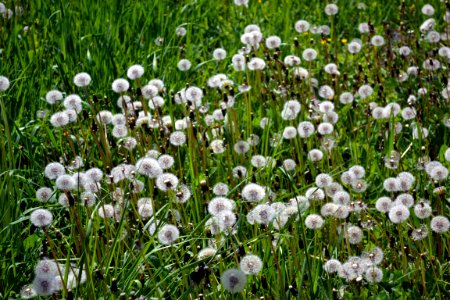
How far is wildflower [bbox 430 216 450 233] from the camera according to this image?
2451 mm

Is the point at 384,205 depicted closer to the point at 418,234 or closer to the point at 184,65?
the point at 418,234

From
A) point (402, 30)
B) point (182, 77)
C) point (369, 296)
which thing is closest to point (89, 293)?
point (369, 296)

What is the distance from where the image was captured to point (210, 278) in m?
2.41

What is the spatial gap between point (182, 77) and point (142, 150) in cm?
117

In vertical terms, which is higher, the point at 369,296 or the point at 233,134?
the point at 233,134

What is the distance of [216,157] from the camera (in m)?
3.53

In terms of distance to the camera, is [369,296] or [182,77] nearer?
[369,296]

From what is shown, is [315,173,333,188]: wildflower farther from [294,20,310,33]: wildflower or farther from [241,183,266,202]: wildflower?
[294,20,310,33]: wildflower

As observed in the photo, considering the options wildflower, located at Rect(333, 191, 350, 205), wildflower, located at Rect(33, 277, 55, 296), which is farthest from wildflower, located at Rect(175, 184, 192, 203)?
wildflower, located at Rect(33, 277, 55, 296)

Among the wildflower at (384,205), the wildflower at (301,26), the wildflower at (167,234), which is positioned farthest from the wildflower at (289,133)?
the wildflower at (301,26)

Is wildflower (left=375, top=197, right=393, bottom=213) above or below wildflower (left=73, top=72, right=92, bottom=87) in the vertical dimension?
below

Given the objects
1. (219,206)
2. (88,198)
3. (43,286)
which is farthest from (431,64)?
(43,286)

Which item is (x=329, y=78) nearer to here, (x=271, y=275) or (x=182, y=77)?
(x=182, y=77)

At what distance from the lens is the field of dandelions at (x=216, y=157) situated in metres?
2.36
